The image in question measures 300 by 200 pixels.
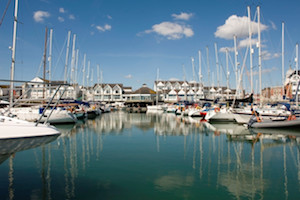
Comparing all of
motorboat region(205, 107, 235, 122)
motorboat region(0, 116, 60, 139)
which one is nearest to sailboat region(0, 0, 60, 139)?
motorboat region(0, 116, 60, 139)

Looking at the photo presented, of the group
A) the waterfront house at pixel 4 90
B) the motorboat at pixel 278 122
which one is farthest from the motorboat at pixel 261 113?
the waterfront house at pixel 4 90

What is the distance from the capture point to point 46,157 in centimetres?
1515

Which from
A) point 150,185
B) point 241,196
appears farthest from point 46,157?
point 241,196

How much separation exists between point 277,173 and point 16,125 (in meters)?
12.2

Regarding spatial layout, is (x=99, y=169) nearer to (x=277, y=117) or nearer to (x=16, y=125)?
(x=16, y=125)

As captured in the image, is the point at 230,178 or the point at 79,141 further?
the point at 79,141

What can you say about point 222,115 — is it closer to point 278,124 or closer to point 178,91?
point 278,124

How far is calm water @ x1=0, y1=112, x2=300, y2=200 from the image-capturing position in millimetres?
9266

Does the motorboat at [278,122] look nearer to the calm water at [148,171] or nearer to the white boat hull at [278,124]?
the white boat hull at [278,124]

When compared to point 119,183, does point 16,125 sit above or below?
above

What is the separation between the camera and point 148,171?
12.4 meters

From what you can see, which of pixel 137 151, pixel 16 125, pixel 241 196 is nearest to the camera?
pixel 16 125

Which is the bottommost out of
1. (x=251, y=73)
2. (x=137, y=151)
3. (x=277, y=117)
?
(x=137, y=151)

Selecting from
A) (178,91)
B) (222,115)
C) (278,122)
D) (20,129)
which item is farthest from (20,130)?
(178,91)
